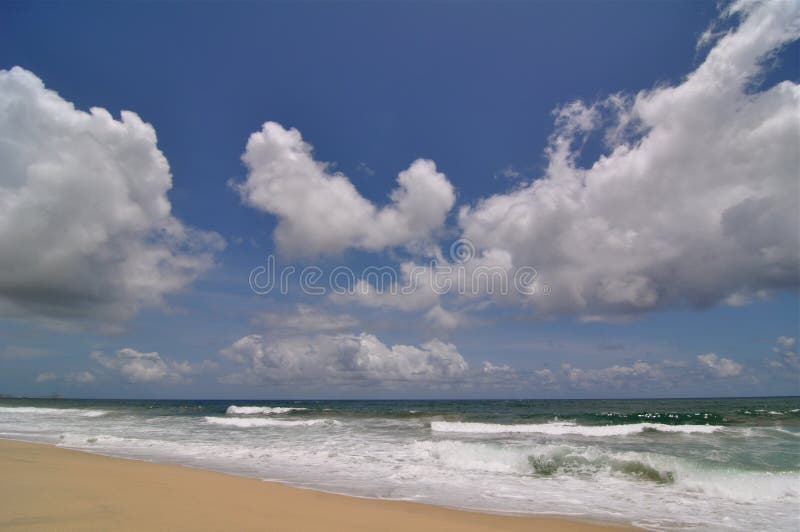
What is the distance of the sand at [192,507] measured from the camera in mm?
4793

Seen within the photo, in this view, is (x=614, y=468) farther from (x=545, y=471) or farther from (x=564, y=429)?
(x=564, y=429)

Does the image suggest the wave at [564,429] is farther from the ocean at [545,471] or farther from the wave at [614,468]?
the wave at [614,468]

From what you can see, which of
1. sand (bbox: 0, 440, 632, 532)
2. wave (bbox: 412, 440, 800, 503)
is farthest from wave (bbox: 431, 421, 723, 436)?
sand (bbox: 0, 440, 632, 532)

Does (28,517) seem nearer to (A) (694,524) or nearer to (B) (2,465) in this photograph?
(B) (2,465)

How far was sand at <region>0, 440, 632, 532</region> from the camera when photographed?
4793mm

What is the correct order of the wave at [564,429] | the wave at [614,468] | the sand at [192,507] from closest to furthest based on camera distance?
the sand at [192,507] → the wave at [614,468] → the wave at [564,429]

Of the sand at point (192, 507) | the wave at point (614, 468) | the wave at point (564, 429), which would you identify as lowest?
the wave at point (564, 429)

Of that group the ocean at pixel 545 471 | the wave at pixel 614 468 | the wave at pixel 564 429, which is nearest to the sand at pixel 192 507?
the ocean at pixel 545 471

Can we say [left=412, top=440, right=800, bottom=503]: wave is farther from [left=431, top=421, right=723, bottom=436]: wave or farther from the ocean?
[left=431, top=421, right=723, bottom=436]: wave

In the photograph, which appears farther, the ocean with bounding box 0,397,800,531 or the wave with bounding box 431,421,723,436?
the wave with bounding box 431,421,723,436

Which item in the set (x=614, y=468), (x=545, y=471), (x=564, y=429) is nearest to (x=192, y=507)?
(x=545, y=471)

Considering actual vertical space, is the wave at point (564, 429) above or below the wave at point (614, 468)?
below

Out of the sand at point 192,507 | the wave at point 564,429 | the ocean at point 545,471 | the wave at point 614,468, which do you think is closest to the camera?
the sand at point 192,507

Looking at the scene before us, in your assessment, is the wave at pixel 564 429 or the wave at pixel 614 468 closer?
the wave at pixel 614 468
